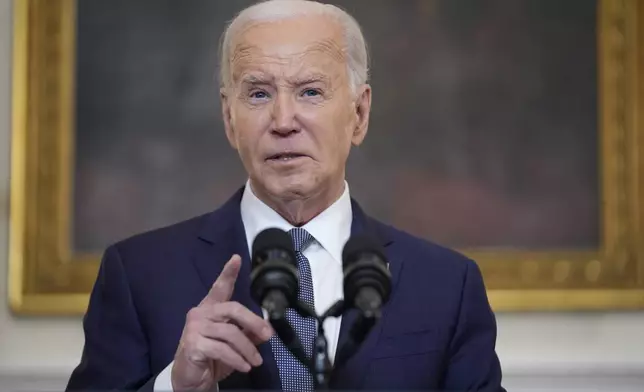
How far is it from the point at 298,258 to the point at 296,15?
1.54 feet

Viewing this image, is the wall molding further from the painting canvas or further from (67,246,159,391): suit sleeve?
(67,246,159,391): suit sleeve

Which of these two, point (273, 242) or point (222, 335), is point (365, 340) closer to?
point (222, 335)

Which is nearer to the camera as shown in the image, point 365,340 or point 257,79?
point 365,340

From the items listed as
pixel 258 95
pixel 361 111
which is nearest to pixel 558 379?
pixel 361 111

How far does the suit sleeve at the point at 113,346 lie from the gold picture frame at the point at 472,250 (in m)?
1.03

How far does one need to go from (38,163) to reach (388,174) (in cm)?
108

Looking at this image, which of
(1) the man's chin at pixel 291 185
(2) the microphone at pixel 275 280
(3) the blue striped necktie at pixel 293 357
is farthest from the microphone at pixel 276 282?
(1) the man's chin at pixel 291 185

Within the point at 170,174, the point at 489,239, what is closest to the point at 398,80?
the point at 489,239

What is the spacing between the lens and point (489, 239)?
8.97 feet

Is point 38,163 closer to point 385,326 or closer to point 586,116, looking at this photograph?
point 385,326

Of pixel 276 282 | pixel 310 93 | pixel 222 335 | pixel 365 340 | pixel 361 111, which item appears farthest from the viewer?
pixel 361 111

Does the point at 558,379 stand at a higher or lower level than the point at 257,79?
lower

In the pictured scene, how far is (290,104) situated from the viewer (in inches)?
64.2

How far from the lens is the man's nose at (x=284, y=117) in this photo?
1.60 meters
